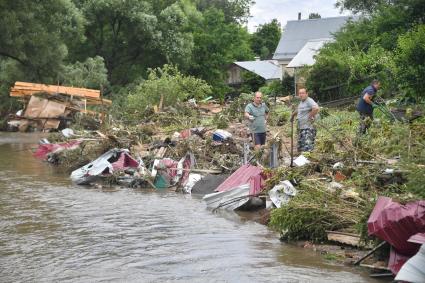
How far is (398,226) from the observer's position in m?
6.18

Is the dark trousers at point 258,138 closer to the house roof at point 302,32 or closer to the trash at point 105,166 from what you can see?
the trash at point 105,166

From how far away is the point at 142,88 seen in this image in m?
26.9

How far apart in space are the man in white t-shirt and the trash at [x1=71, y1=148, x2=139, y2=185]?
15.0 ft

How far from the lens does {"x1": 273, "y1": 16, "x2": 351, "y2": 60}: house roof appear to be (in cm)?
6125

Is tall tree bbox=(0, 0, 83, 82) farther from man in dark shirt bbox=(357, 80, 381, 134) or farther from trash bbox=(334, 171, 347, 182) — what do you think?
trash bbox=(334, 171, 347, 182)

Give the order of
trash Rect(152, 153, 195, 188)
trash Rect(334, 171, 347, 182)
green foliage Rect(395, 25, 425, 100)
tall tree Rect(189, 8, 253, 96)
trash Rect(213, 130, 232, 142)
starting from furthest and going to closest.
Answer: tall tree Rect(189, 8, 253, 96) < green foliage Rect(395, 25, 425, 100) < trash Rect(213, 130, 232, 142) < trash Rect(152, 153, 195, 188) < trash Rect(334, 171, 347, 182)

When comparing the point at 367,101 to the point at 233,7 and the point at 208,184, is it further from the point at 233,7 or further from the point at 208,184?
the point at 233,7

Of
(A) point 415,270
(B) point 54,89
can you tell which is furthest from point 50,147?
(A) point 415,270

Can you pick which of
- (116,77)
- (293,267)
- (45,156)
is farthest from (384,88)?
(116,77)

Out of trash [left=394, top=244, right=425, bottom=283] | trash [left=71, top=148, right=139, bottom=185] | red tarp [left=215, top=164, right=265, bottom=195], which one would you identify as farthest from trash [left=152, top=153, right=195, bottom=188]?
trash [left=394, top=244, right=425, bottom=283]

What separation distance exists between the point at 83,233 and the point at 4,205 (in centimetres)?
327

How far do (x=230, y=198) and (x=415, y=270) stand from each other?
577cm

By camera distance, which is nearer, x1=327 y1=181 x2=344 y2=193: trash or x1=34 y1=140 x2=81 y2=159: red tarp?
x1=327 y1=181 x2=344 y2=193: trash

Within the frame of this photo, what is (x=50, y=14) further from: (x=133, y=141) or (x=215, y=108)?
(x=133, y=141)
